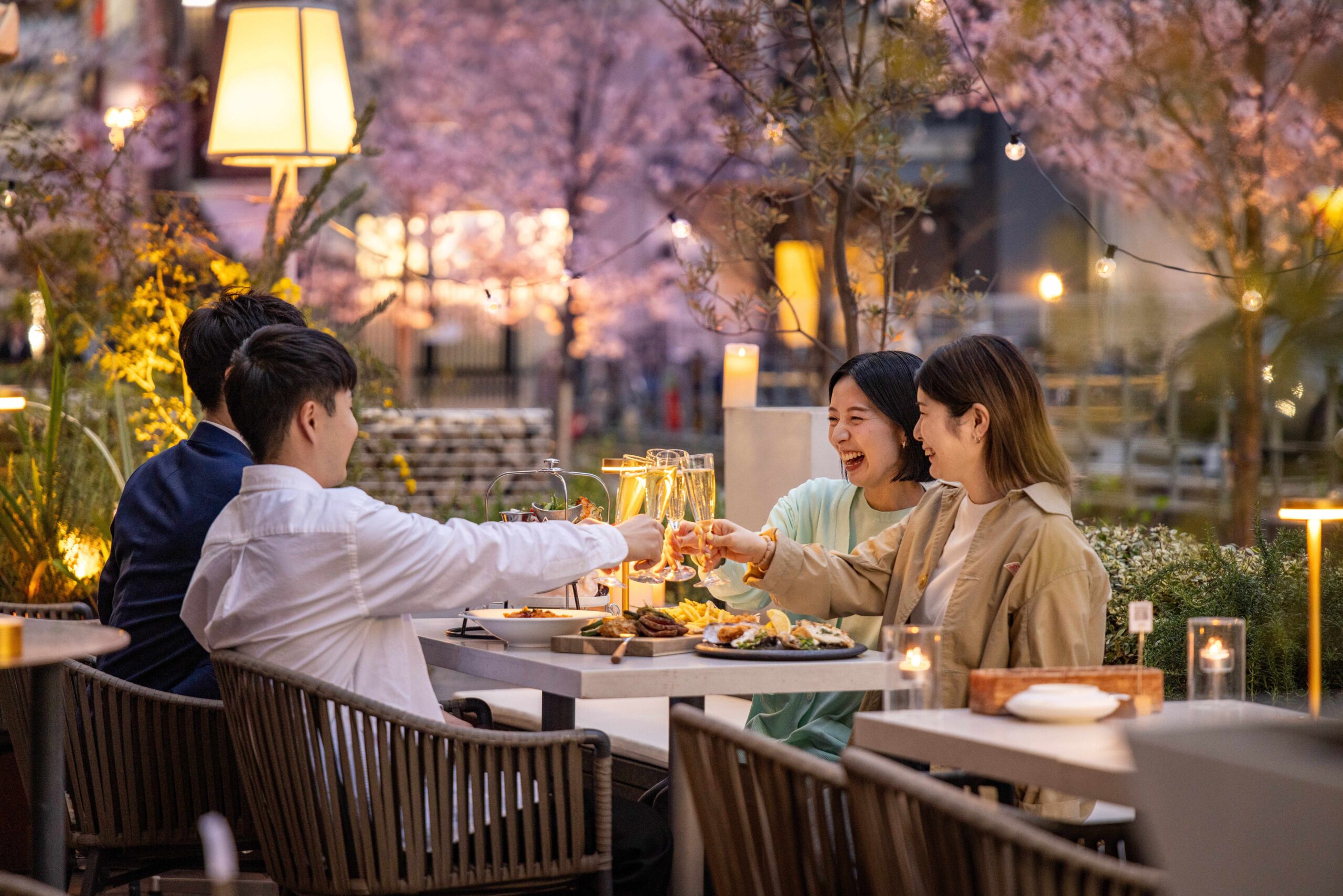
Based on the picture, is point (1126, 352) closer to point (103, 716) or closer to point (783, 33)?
point (783, 33)

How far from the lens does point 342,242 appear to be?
21.7 m

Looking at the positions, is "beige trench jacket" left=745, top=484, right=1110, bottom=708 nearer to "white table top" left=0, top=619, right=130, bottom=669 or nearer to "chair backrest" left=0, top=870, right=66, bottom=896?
"white table top" left=0, top=619, right=130, bottom=669

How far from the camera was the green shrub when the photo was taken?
4348mm

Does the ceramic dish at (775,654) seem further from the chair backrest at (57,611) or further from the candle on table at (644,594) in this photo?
the chair backrest at (57,611)

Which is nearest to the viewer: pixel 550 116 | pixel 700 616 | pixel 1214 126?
pixel 700 616

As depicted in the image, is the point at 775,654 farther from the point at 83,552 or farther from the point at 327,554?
the point at 83,552

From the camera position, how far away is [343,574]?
8.10 ft

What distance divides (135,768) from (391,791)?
2.32 ft

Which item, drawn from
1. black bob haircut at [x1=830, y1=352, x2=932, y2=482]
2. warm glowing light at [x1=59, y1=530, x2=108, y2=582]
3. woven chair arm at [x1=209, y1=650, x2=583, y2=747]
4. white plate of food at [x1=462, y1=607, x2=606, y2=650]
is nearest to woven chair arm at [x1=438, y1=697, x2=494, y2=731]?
white plate of food at [x1=462, y1=607, x2=606, y2=650]

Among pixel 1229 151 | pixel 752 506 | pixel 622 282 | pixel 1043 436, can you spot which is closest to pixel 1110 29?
pixel 1229 151

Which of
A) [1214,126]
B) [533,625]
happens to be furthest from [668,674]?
[1214,126]

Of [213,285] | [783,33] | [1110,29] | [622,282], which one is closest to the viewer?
[783,33]

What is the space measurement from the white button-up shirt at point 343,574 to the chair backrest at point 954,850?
0.96 meters

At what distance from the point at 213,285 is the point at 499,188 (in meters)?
12.7
